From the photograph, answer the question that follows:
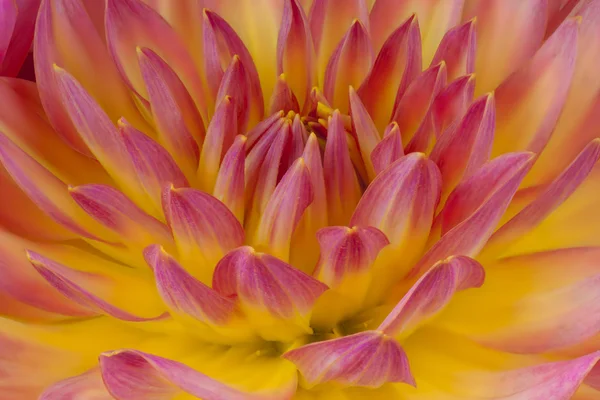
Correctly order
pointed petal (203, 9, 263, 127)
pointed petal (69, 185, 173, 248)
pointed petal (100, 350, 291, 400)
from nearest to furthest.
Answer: pointed petal (100, 350, 291, 400)
pointed petal (69, 185, 173, 248)
pointed petal (203, 9, 263, 127)

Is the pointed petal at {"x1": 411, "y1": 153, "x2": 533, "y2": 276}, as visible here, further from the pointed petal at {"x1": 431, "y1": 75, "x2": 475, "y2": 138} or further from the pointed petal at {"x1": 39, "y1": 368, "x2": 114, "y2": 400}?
the pointed petal at {"x1": 39, "y1": 368, "x2": 114, "y2": 400}

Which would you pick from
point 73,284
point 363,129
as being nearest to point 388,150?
point 363,129

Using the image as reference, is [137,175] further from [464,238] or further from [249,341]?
[464,238]

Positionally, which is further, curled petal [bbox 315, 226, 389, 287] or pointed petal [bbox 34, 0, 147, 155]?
pointed petal [bbox 34, 0, 147, 155]

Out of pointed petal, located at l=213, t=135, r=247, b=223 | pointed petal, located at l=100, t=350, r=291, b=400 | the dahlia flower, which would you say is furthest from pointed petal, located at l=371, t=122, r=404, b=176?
pointed petal, located at l=100, t=350, r=291, b=400

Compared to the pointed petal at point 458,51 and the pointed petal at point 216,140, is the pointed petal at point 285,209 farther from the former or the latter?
the pointed petal at point 458,51

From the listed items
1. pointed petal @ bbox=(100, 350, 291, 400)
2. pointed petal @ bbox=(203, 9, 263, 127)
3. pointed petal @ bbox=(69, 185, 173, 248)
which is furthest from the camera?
pointed petal @ bbox=(203, 9, 263, 127)
